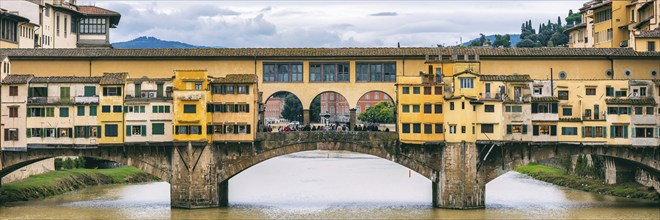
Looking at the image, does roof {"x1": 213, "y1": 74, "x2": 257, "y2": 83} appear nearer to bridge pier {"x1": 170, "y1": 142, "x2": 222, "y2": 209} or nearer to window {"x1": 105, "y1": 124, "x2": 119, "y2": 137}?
bridge pier {"x1": 170, "y1": 142, "x2": 222, "y2": 209}

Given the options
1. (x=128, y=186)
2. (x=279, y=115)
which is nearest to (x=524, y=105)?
(x=128, y=186)

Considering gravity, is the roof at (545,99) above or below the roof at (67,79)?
below

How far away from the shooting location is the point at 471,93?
63.8 m

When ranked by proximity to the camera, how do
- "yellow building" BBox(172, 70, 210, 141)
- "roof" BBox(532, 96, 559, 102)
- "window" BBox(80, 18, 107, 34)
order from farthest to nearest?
"window" BBox(80, 18, 107, 34)
"roof" BBox(532, 96, 559, 102)
"yellow building" BBox(172, 70, 210, 141)

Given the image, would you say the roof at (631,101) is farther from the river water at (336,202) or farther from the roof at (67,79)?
the roof at (67,79)

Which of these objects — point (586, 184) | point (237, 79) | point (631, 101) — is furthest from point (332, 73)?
point (586, 184)

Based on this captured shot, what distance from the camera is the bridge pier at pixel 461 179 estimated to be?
63312mm

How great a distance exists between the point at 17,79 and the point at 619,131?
3478 cm

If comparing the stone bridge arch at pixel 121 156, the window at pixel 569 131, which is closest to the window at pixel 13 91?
the stone bridge arch at pixel 121 156

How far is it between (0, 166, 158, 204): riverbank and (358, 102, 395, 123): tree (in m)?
59.1

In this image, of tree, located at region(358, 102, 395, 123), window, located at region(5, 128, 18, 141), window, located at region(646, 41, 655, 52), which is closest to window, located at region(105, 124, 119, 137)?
window, located at region(5, 128, 18, 141)

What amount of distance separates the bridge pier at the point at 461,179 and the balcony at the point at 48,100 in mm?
22035

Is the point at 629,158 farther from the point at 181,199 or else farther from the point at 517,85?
the point at 181,199

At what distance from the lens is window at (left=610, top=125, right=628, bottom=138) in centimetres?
6506
